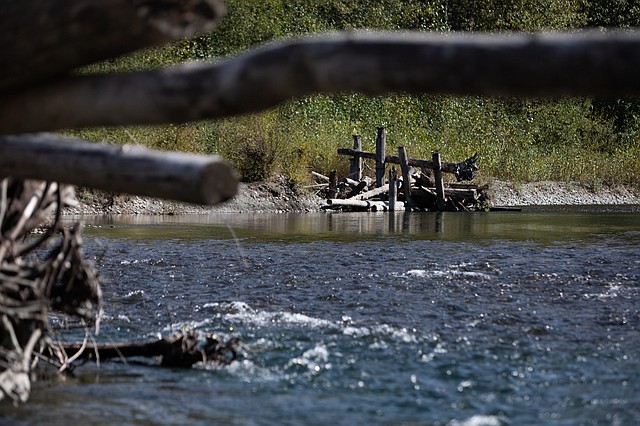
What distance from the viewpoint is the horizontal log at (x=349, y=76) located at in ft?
11.2

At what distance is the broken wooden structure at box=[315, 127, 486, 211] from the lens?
28.2 m

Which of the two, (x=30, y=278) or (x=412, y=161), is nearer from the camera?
(x=30, y=278)

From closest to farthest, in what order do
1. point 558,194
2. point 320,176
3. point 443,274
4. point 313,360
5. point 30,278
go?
point 30,278
point 313,360
point 443,274
point 320,176
point 558,194

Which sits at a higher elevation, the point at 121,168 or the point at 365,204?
the point at 365,204

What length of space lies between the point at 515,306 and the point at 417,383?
12.6 feet

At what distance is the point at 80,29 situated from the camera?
13.3 ft

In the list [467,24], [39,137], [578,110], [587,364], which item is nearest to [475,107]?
[578,110]

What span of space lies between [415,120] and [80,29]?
34.9 meters

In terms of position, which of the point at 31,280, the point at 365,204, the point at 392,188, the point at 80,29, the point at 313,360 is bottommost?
the point at 313,360

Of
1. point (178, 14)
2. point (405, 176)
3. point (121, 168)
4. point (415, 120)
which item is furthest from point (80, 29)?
point (415, 120)

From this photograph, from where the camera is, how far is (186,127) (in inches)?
1102

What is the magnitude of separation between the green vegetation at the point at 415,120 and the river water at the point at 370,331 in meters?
11.2

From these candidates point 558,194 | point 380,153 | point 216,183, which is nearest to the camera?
point 216,183

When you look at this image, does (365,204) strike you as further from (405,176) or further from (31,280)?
(31,280)
